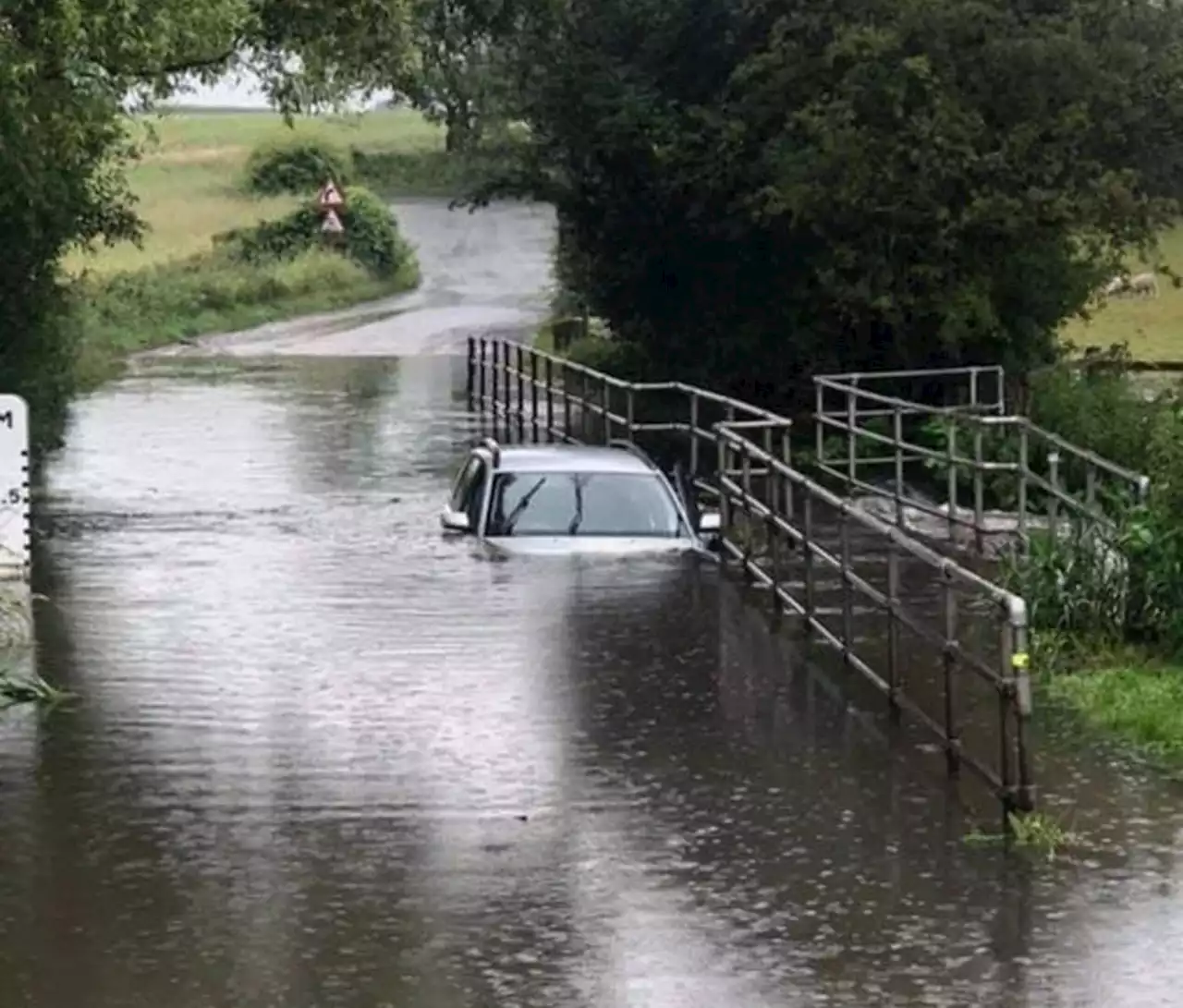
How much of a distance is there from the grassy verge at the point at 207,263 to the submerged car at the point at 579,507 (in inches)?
193

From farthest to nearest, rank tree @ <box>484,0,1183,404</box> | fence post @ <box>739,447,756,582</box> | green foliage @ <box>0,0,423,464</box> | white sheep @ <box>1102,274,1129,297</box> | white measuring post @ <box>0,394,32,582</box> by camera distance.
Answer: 1. white sheep @ <box>1102,274,1129,297</box>
2. tree @ <box>484,0,1183,404</box>
3. fence post @ <box>739,447,756,582</box>
4. white measuring post @ <box>0,394,32,582</box>
5. green foliage @ <box>0,0,423,464</box>

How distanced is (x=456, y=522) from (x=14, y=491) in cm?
330

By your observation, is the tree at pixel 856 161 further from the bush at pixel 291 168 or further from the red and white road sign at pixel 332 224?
the bush at pixel 291 168

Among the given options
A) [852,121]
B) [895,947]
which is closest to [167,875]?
[895,947]

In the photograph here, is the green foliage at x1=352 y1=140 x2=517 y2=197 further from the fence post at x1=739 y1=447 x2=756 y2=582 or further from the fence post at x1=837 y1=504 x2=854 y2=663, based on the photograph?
the fence post at x1=837 y1=504 x2=854 y2=663

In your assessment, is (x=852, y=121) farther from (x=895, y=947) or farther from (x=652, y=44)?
(x=895, y=947)

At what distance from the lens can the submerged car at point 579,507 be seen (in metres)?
18.3

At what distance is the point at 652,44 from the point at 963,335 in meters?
5.06

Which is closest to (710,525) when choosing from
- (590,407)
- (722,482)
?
(722,482)

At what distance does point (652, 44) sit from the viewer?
29141 mm

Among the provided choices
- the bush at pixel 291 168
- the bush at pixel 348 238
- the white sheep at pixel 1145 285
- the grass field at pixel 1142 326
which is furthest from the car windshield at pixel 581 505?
the bush at pixel 291 168

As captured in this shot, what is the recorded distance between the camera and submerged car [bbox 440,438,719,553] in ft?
59.9

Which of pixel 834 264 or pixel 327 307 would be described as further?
pixel 327 307

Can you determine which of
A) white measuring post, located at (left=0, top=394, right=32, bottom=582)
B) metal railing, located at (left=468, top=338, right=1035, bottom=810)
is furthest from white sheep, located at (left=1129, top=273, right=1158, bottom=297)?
white measuring post, located at (left=0, top=394, right=32, bottom=582)
